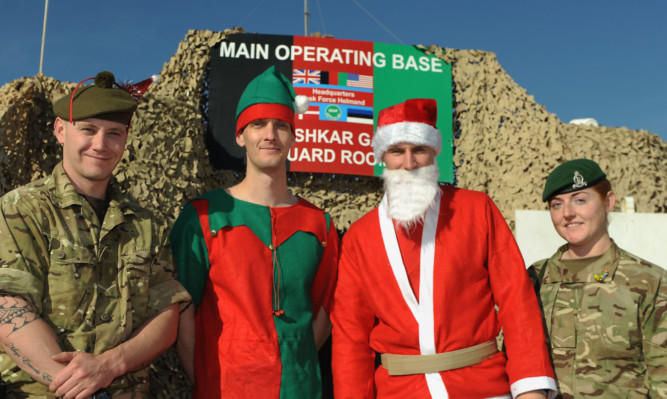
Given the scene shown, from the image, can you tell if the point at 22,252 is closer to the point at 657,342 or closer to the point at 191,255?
the point at 191,255

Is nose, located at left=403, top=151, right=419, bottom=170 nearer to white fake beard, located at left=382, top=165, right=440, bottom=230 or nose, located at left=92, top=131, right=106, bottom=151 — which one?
white fake beard, located at left=382, top=165, right=440, bottom=230

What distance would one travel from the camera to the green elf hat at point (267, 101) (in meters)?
2.90

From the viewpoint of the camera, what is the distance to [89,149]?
237cm

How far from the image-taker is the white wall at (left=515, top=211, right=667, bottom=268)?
5363 mm

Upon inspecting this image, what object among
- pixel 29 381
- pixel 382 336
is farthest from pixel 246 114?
pixel 29 381

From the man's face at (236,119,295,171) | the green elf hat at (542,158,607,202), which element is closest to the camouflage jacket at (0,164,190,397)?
the man's face at (236,119,295,171)

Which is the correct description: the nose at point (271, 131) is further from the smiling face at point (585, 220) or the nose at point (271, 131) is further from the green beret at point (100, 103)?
the smiling face at point (585, 220)

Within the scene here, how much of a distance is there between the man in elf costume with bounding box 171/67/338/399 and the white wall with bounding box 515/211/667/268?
3.10 metres

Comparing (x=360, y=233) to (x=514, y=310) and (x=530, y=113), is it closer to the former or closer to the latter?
(x=514, y=310)

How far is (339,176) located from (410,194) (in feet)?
10.8

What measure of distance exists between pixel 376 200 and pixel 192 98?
219 cm

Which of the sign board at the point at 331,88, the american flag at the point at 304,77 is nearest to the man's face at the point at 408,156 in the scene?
the sign board at the point at 331,88

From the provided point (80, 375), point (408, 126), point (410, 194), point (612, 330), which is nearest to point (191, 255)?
point (80, 375)

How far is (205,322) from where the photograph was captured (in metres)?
2.71
